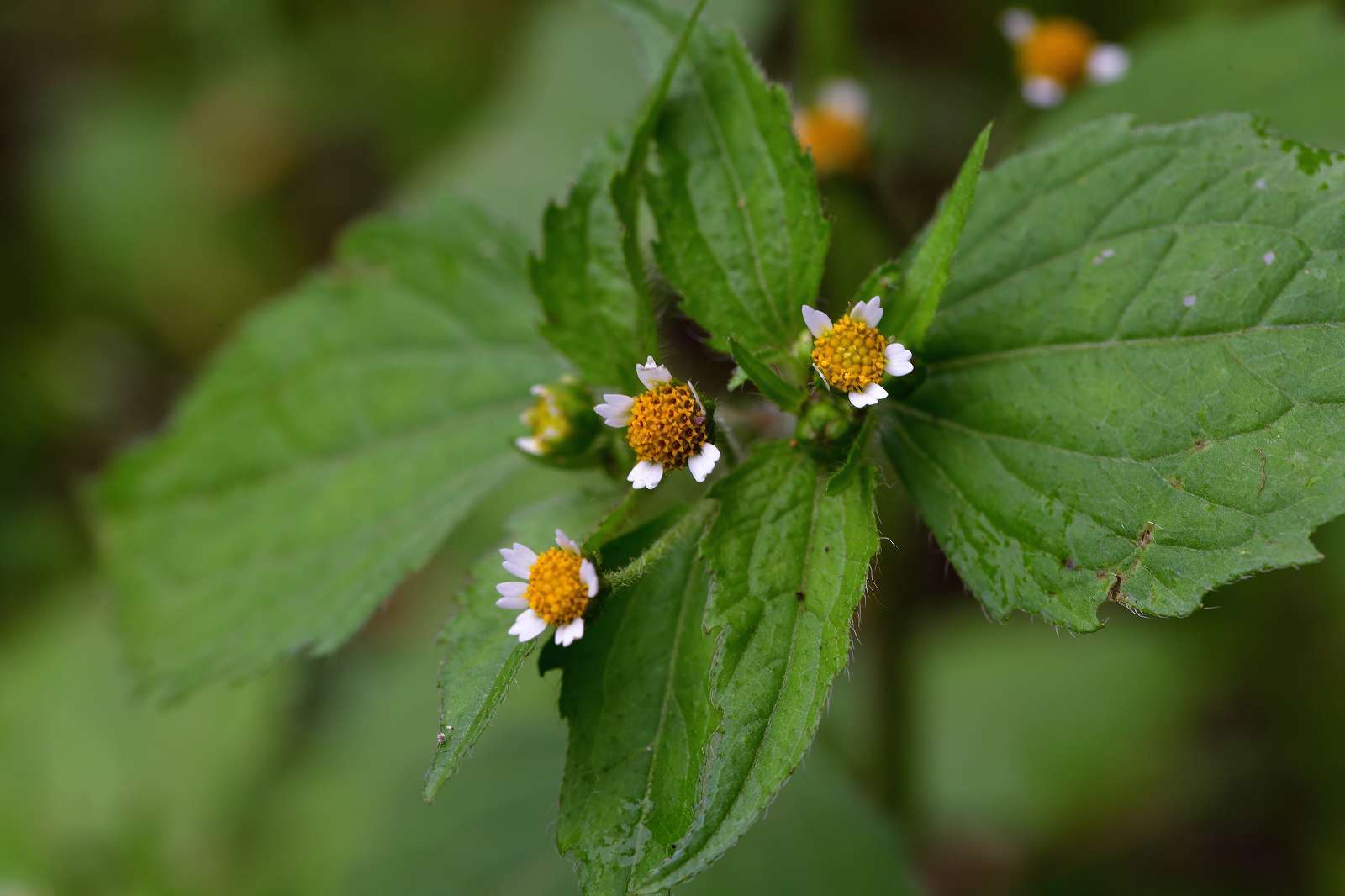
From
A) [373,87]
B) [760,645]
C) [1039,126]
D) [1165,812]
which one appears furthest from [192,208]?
[1165,812]

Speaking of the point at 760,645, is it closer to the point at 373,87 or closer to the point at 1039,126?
the point at 1039,126

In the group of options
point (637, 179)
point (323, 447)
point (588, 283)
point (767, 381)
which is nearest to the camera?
point (767, 381)

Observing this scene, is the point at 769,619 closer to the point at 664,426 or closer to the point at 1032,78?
the point at 664,426

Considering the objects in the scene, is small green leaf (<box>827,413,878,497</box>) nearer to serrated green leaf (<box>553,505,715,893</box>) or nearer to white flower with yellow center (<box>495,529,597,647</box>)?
serrated green leaf (<box>553,505,715,893</box>)

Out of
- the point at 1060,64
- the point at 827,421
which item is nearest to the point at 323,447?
the point at 827,421

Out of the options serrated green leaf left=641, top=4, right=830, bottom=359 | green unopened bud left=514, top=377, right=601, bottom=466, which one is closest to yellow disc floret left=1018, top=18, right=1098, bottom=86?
serrated green leaf left=641, top=4, right=830, bottom=359

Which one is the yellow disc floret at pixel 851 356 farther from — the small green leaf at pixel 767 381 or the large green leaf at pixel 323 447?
the large green leaf at pixel 323 447
